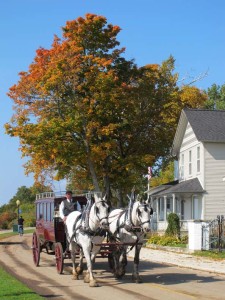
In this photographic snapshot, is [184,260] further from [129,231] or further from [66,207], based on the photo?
[129,231]

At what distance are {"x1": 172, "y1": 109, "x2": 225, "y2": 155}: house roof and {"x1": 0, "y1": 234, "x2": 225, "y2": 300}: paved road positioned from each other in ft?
51.9

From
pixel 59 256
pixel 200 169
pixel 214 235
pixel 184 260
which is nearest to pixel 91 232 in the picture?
pixel 59 256

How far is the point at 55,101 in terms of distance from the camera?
1564 inches

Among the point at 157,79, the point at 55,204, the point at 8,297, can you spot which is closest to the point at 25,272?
the point at 55,204

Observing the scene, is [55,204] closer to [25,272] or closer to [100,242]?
[25,272]

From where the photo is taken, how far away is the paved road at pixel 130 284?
14.0 meters

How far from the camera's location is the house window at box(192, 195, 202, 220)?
37.6 metres

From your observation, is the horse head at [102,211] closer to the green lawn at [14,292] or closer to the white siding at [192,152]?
the green lawn at [14,292]

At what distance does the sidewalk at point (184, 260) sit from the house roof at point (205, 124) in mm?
9864

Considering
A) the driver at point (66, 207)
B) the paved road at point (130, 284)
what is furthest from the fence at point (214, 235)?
the driver at point (66, 207)

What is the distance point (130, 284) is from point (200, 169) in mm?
22168

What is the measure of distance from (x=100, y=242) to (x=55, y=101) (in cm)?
2417

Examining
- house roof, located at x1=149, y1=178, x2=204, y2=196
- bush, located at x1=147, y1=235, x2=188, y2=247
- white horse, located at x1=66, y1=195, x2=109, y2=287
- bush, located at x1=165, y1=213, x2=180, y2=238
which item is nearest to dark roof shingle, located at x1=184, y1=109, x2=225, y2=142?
house roof, located at x1=149, y1=178, x2=204, y2=196

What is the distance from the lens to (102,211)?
1573 cm
